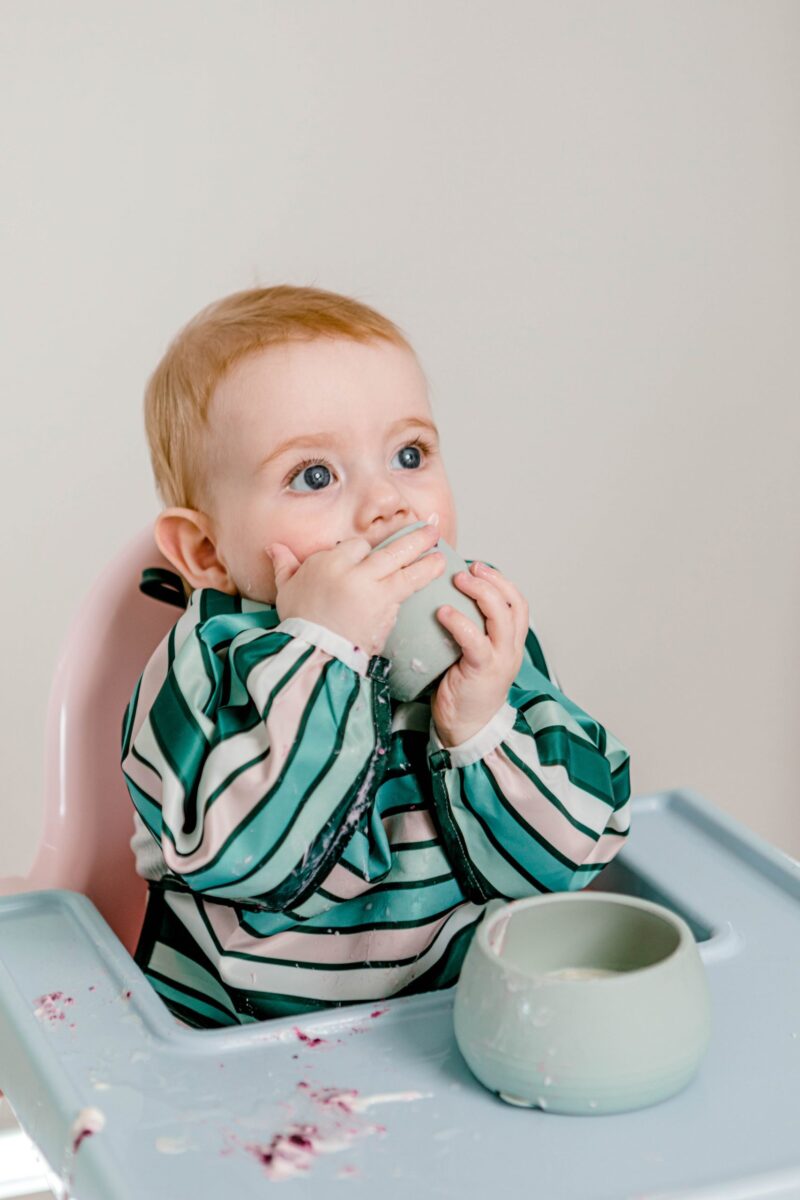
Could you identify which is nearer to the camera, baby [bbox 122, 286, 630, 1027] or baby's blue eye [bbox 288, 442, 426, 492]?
baby [bbox 122, 286, 630, 1027]

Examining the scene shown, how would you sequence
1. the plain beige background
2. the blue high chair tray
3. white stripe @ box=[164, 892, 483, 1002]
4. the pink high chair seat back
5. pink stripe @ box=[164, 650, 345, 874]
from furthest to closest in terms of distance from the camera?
1. the plain beige background
2. the pink high chair seat back
3. white stripe @ box=[164, 892, 483, 1002]
4. pink stripe @ box=[164, 650, 345, 874]
5. the blue high chair tray

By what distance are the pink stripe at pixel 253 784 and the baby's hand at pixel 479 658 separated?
87 mm

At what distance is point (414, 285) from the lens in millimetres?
1918

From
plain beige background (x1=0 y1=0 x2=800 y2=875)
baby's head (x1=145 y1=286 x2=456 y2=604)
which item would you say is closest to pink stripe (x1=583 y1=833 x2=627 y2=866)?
baby's head (x1=145 y1=286 x2=456 y2=604)

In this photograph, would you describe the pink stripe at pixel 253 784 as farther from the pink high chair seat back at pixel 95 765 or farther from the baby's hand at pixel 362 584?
the pink high chair seat back at pixel 95 765

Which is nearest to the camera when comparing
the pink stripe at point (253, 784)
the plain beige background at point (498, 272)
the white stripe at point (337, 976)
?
the pink stripe at point (253, 784)

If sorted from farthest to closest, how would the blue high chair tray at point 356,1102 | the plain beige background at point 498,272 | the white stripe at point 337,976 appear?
the plain beige background at point 498,272
the white stripe at point 337,976
the blue high chair tray at point 356,1102

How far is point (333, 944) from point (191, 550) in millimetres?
276

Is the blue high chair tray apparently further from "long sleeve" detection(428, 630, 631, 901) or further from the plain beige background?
the plain beige background

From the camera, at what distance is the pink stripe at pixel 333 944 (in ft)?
3.23

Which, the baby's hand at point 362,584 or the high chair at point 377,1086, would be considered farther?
the baby's hand at point 362,584

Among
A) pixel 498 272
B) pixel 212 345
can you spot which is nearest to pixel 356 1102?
pixel 212 345

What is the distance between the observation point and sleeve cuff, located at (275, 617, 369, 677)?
898mm

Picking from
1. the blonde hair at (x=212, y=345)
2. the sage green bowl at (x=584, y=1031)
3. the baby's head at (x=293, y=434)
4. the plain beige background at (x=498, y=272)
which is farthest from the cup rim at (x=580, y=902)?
the plain beige background at (x=498, y=272)
